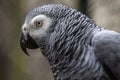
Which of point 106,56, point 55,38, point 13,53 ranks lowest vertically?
point 13,53

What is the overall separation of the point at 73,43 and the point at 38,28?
0.78 feet

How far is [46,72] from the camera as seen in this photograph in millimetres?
3852

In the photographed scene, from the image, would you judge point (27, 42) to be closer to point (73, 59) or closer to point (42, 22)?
point (42, 22)

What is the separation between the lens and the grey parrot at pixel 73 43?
206cm

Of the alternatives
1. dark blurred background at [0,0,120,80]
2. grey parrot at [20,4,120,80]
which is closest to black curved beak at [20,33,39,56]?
grey parrot at [20,4,120,80]

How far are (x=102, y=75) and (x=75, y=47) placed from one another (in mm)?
222

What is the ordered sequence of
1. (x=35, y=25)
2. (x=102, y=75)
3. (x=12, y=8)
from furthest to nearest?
(x=12, y=8), (x=35, y=25), (x=102, y=75)

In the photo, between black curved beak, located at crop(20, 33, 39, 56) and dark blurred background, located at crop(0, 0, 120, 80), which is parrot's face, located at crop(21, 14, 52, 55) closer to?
black curved beak, located at crop(20, 33, 39, 56)

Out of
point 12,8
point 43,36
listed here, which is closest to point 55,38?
point 43,36

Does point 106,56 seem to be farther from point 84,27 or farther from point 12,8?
point 12,8

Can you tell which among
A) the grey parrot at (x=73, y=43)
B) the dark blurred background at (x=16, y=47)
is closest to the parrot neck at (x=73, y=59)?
the grey parrot at (x=73, y=43)

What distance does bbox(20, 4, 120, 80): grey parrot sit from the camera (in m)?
Result: 2.06

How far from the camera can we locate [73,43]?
211 cm

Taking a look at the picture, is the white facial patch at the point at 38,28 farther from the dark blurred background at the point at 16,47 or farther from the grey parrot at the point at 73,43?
the dark blurred background at the point at 16,47
